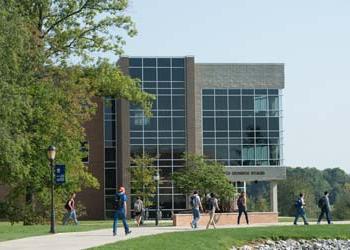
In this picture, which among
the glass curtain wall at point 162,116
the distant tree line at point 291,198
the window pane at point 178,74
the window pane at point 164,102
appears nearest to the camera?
the glass curtain wall at point 162,116

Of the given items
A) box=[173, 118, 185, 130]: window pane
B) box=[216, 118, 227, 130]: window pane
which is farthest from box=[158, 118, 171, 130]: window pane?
box=[216, 118, 227, 130]: window pane

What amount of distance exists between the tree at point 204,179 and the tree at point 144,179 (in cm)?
365

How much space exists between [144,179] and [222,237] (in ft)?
123

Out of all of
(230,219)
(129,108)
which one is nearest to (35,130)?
(230,219)

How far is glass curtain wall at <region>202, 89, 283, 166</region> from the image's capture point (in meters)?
77.0

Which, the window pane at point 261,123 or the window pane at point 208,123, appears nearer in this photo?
the window pane at point 261,123

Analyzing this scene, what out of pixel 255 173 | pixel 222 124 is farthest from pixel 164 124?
pixel 255 173

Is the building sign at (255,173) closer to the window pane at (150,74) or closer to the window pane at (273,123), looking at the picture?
the window pane at (273,123)

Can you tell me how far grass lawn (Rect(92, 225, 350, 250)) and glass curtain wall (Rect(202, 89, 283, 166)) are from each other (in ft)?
130

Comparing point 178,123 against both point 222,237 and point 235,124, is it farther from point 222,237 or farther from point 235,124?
point 222,237

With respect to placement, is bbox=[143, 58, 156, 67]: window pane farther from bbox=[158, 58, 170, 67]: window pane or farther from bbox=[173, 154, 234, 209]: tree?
bbox=[173, 154, 234, 209]: tree

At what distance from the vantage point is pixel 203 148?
77.1 m

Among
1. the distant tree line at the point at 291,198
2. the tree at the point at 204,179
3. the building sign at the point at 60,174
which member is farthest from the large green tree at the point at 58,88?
the distant tree line at the point at 291,198

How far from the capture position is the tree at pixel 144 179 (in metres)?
67.2
